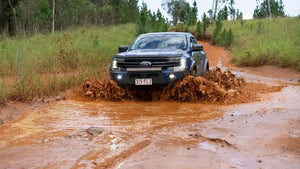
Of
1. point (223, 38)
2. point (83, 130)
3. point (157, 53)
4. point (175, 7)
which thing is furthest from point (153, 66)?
point (175, 7)

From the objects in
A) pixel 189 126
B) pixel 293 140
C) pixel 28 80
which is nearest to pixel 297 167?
pixel 293 140

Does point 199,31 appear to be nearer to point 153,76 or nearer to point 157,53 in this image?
point 157,53

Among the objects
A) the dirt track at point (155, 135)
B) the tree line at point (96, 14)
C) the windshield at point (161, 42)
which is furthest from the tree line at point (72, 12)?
the dirt track at point (155, 135)

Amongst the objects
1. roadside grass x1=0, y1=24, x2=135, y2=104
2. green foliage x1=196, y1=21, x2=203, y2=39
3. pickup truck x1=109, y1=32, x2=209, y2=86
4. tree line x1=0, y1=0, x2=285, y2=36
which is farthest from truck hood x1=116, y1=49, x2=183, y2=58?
green foliage x1=196, y1=21, x2=203, y2=39

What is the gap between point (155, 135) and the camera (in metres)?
4.52

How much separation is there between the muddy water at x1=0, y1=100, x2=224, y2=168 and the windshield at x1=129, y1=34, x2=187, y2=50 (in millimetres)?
1593

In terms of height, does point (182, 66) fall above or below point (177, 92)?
above

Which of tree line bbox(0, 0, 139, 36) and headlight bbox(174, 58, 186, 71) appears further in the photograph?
tree line bbox(0, 0, 139, 36)

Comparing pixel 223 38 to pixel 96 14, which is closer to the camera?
pixel 223 38

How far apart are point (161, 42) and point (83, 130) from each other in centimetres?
405

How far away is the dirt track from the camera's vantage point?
11.4ft

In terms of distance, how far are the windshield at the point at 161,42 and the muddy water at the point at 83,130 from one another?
1.59m

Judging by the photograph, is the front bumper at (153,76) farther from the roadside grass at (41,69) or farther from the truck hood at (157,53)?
the roadside grass at (41,69)

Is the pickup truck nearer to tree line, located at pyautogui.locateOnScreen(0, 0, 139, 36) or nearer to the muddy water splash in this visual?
the muddy water splash
